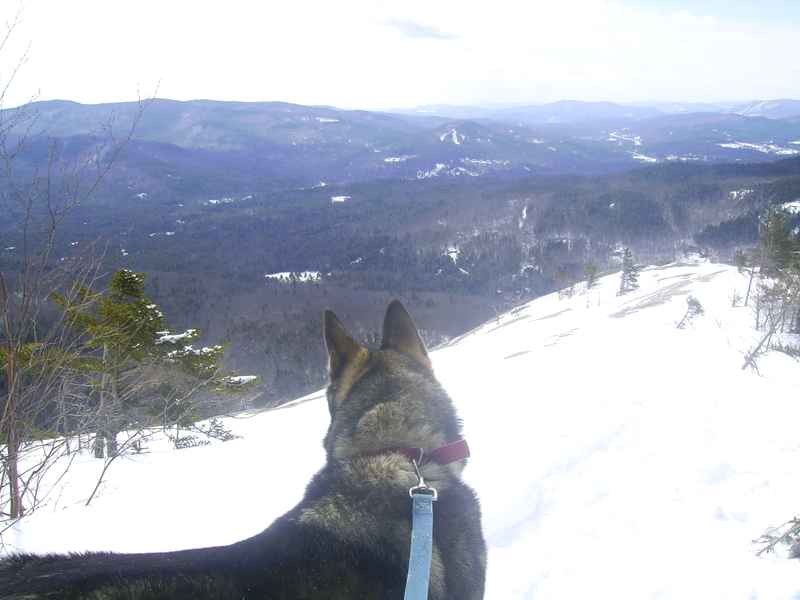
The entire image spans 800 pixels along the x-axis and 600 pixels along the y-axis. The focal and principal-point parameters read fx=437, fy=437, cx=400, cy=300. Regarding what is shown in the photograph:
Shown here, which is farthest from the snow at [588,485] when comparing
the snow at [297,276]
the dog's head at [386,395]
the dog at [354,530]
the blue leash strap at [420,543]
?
the snow at [297,276]

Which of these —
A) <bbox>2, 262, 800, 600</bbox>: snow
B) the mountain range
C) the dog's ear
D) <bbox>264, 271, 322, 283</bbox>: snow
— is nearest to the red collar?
the dog's ear

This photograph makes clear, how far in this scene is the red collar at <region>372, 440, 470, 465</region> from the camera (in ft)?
6.92

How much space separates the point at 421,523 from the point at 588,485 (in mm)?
4040

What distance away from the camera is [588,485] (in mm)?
5055

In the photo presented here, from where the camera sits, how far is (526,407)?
692 centimetres

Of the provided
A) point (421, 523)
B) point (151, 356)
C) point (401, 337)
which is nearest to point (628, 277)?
point (151, 356)

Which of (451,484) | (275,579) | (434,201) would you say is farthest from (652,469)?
(434,201)

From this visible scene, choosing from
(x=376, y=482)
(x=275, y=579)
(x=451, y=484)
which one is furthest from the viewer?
(x=451, y=484)

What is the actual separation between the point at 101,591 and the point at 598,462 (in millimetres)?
5469

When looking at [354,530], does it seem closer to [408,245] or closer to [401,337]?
[401,337]

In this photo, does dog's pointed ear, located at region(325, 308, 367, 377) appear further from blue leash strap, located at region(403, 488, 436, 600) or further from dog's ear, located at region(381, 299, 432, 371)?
blue leash strap, located at region(403, 488, 436, 600)

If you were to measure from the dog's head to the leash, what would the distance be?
8cm

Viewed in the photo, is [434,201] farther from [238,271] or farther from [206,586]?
[206,586]

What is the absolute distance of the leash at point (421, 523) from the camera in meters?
1.63
